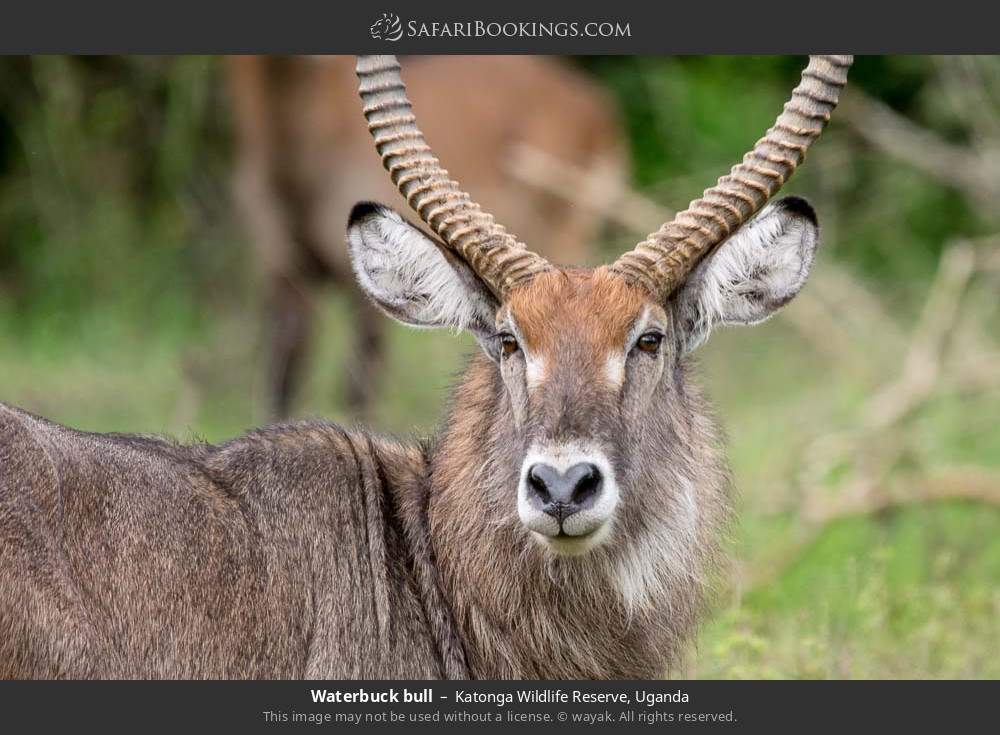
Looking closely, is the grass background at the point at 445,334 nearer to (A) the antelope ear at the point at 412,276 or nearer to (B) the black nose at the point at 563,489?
(A) the antelope ear at the point at 412,276

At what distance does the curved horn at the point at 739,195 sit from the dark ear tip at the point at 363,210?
896 mm

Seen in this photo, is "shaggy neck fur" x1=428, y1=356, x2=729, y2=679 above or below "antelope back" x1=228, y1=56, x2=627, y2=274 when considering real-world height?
below

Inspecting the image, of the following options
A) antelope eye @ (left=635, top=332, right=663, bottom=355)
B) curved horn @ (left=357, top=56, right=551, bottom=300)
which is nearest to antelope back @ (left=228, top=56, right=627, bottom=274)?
curved horn @ (left=357, top=56, right=551, bottom=300)

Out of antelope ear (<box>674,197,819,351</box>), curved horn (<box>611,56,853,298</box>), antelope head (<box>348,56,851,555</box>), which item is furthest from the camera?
antelope ear (<box>674,197,819,351</box>)

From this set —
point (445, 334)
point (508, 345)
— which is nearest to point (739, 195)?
point (508, 345)

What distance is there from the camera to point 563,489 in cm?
521

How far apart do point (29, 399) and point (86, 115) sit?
455cm

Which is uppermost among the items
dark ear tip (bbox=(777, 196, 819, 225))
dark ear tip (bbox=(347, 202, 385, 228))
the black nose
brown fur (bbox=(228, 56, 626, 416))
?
brown fur (bbox=(228, 56, 626, 416))

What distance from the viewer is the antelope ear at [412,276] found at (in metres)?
6.14

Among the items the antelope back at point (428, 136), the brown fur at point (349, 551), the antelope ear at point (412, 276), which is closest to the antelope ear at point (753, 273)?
the brown fur at point (349, 551)

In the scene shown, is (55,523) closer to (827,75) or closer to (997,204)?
(827,75)

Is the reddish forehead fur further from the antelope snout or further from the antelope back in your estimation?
the antelope back

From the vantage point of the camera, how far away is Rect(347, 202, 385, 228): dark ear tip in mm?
6137

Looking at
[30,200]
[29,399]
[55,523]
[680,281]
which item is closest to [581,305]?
[680,281]
